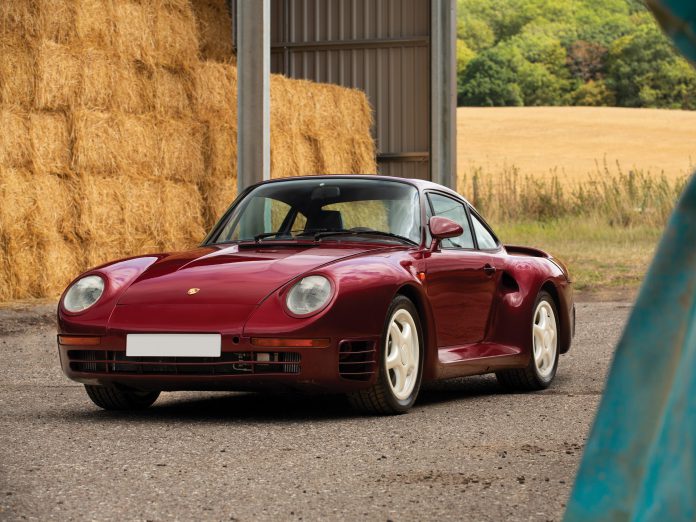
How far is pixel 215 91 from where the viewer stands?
47.6ft

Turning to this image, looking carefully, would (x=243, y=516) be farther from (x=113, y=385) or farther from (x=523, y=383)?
(x=523, y=383)

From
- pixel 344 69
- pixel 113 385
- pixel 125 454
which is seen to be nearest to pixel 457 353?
pixel 113 385

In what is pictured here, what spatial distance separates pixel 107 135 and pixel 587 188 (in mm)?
16871

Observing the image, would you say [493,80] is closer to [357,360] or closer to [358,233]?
[358,233]

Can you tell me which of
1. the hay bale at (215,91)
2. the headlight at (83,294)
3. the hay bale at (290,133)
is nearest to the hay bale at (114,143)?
the hay bale at (215,91)

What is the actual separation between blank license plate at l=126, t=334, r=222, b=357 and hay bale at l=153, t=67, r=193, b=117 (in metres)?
8.06

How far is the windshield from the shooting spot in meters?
6.96

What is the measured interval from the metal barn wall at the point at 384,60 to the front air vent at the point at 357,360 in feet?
44.7

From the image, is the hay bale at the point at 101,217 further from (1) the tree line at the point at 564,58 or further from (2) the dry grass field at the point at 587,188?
(1) the tree line at the point at 564,58

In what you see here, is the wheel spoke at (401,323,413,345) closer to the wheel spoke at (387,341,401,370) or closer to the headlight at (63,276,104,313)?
the wheel spoke at (387,341,401,370)

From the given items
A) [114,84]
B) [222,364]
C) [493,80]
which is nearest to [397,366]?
[222,364]

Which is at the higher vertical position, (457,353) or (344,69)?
(344,69)

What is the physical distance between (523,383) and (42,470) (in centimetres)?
367

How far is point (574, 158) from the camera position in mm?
52250
